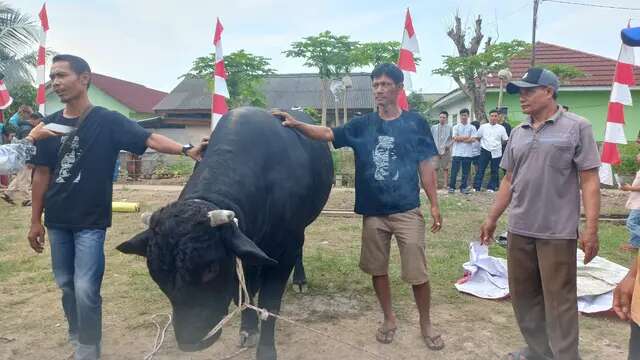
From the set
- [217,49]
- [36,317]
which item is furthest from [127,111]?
[36,317]

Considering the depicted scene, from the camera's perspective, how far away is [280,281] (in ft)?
12.2

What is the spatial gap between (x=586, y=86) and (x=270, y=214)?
18.5m

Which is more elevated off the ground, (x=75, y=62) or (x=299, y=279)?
(x=75, y=62)

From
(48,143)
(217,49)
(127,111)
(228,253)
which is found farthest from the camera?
(127,111)

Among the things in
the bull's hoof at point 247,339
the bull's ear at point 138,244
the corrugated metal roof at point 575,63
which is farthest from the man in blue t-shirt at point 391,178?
the corrugated metal roof at point 575,63

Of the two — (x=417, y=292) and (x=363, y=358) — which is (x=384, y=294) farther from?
(x=363, y=358)

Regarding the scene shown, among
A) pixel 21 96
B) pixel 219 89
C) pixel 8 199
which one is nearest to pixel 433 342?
pixel 219 89

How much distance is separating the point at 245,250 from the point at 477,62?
1529 cm

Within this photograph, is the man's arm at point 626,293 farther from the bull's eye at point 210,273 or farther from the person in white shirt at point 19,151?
the person in white shirt at point 19,151

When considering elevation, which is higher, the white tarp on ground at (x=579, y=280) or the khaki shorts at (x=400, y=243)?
the khaki shorts at (x=400, y=243)

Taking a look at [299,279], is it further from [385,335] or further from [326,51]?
[326,51]

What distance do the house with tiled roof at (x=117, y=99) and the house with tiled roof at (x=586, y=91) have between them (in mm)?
21690

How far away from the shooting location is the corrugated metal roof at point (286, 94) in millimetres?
28312

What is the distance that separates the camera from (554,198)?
312cm
